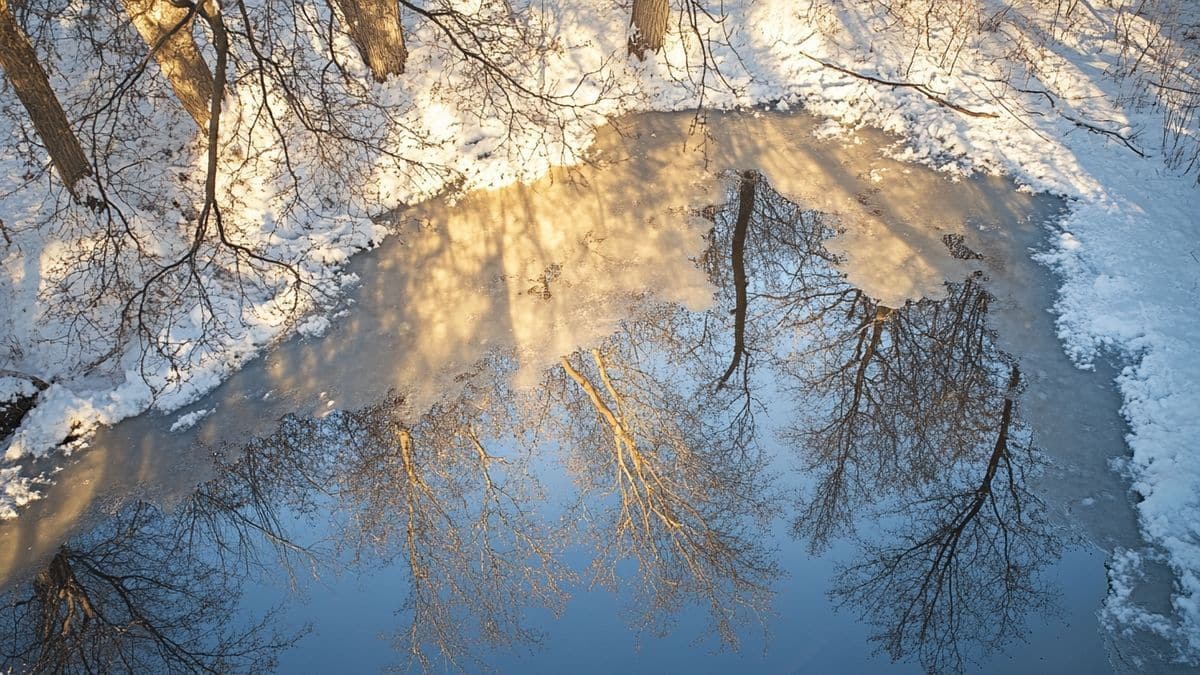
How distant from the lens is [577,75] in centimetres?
1077

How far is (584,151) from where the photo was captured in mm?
9977

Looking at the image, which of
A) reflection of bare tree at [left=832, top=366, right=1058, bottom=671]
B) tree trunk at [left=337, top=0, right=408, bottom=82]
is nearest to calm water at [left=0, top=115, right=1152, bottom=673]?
reflection of bare tree at [left=832, top=366, right=1058, bottom=671]

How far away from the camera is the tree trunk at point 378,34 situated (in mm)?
9719

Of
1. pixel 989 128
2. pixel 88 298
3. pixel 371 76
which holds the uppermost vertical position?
pixel 371 76

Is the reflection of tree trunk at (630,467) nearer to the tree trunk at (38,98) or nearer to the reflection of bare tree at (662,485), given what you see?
the reflection of bare tree at (662,485)

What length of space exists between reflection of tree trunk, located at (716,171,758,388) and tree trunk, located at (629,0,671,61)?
8.98 ft

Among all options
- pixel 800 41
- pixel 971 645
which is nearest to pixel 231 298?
pixel 971 645

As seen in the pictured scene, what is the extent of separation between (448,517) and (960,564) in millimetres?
3853

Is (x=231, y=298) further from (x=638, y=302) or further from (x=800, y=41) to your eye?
(x=800, y=41)

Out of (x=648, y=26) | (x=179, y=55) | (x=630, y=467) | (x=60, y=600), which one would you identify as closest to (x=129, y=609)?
(x=60, y=600)

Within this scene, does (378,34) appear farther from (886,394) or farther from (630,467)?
(886,394)

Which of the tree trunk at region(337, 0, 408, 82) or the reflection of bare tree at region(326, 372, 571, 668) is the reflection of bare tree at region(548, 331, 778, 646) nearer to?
the reflection of bare tree at region(326, 372, 571, 668)

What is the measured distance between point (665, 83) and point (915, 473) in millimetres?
6614

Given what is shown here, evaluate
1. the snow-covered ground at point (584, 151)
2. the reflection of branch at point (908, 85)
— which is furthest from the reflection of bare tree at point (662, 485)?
the reflection of branch at point (908, 85)
